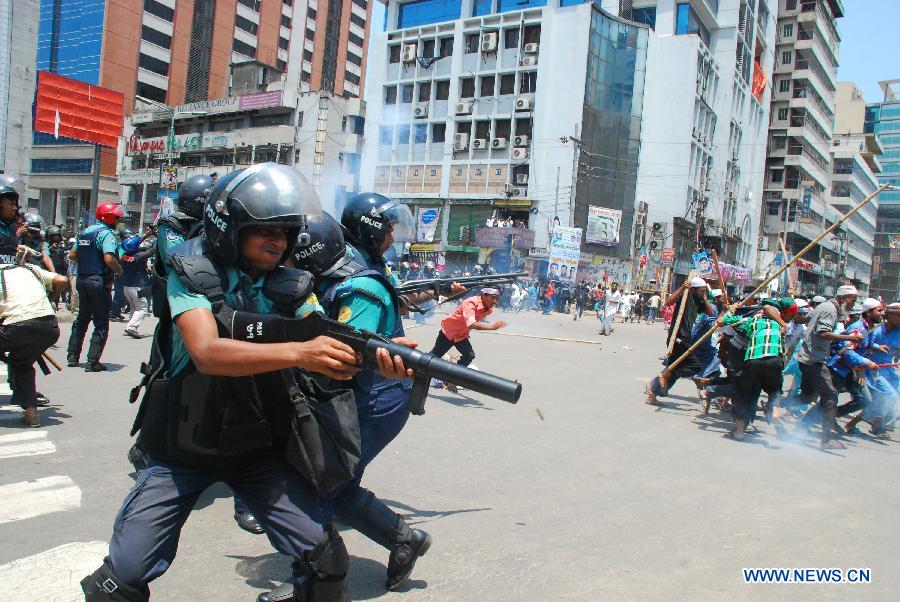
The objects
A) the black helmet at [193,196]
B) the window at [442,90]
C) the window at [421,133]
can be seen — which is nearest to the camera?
the black helmet at [193,196]

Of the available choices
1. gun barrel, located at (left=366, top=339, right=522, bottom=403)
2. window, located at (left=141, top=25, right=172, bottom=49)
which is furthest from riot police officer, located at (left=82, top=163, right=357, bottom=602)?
window, located at (left=141, top=25, right=172, bottom=49)

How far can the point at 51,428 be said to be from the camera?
543 centimetres

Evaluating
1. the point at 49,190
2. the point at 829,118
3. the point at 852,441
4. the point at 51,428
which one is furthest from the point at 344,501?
the point at 829,118

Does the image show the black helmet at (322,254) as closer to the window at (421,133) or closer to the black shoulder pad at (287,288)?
the black shoulder pad at (287,288)

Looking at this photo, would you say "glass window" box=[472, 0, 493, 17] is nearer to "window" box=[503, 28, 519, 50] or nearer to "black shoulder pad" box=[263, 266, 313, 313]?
"window" box=[503, 28, 519, 50]

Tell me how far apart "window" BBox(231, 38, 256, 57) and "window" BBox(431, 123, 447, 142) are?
28.5 meters

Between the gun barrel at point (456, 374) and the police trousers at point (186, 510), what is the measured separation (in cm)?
58

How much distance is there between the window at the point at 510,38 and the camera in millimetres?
42250

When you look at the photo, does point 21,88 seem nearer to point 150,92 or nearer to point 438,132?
point 150,92

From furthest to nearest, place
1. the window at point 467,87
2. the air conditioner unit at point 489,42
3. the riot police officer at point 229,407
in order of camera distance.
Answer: the window at point 467,87
the air conditioner unit at point 489,42
the riot police officer at point 229,407

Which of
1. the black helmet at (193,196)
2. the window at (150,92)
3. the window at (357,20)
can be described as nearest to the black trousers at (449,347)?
the black helmet at (193,196)

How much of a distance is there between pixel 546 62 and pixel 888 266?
9766 centimetres

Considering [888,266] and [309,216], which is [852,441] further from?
[888,266]

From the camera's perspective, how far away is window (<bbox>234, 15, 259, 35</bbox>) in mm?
61741
